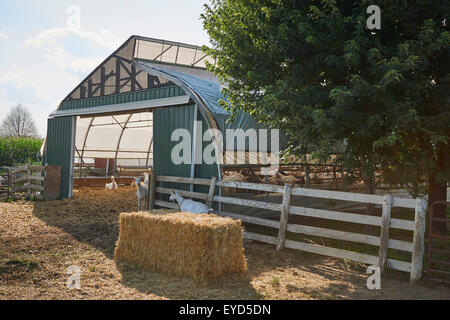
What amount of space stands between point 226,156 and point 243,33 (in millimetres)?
3335

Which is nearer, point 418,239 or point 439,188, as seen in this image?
point 418,239

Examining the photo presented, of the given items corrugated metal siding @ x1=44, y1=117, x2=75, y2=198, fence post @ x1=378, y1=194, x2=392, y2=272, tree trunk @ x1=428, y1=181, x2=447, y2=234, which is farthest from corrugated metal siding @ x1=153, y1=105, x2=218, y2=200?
tree trunk @ x1=428, y1=181, x2=447, y2=234

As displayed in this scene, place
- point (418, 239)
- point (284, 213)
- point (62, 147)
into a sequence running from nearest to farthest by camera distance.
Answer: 1. point (418, 239)
2. point (284, 213)
3. point (62, 147)

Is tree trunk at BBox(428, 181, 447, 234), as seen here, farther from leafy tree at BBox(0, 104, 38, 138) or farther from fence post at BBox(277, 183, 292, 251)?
leafy tree at BBox(0, 104, 38, 138)

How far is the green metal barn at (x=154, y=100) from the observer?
10625mm

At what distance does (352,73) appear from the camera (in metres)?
7.51

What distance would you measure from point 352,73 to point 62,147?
1249cm

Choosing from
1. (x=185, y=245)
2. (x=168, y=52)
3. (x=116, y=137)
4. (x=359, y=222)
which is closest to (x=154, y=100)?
(x=168, y=52)

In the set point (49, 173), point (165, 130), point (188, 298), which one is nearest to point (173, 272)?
point (188, 298)

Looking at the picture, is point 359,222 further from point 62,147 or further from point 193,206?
point 62,147

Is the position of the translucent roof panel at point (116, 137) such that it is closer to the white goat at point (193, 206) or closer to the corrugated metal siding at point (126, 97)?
the corrugated metal siding at point (126, 97)

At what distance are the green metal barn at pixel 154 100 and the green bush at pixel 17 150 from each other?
13.1 metres

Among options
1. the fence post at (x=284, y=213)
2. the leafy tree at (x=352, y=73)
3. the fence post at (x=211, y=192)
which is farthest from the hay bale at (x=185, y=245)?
the fence post at (x=211, y=192)
